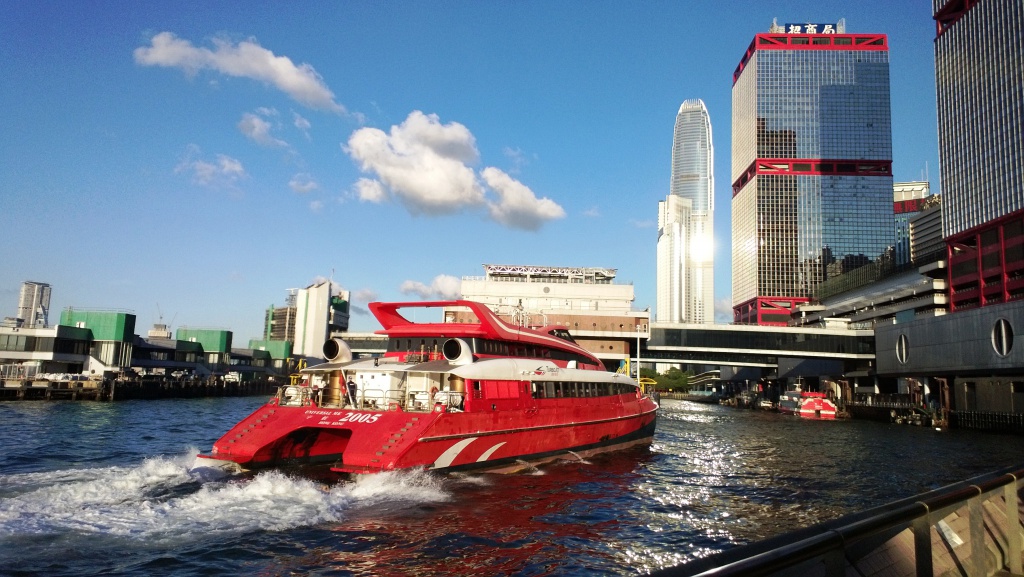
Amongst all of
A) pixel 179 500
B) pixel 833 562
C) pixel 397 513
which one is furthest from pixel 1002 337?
pixel 833 562

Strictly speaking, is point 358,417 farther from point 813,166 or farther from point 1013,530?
point 813,166

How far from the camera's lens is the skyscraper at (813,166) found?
176 meters

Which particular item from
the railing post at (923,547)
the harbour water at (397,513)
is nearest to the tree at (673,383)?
the harbour water at (397,513)

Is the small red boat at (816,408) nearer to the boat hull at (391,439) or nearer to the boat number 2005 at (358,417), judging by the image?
the boat hull at (391,439)

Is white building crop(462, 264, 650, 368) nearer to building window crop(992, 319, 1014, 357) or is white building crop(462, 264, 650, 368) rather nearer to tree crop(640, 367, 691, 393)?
building window crop(992, 319, 1014, 357)

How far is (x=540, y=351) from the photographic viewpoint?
2678cm

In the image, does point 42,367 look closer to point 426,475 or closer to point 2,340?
point 2,340

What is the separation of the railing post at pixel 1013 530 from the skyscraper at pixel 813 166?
18366cm

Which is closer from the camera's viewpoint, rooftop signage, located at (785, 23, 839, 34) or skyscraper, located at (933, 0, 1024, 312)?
skyscraper, located at (933, 0, 1024, 312)

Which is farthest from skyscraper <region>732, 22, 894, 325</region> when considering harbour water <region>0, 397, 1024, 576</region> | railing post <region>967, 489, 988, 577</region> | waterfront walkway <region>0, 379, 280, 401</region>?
railing post <region>967, 489, 988, 577</region>

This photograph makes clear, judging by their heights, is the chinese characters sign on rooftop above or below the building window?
above

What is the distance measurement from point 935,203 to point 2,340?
625ft

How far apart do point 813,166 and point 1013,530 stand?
19812cm

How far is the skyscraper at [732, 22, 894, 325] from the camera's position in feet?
579
